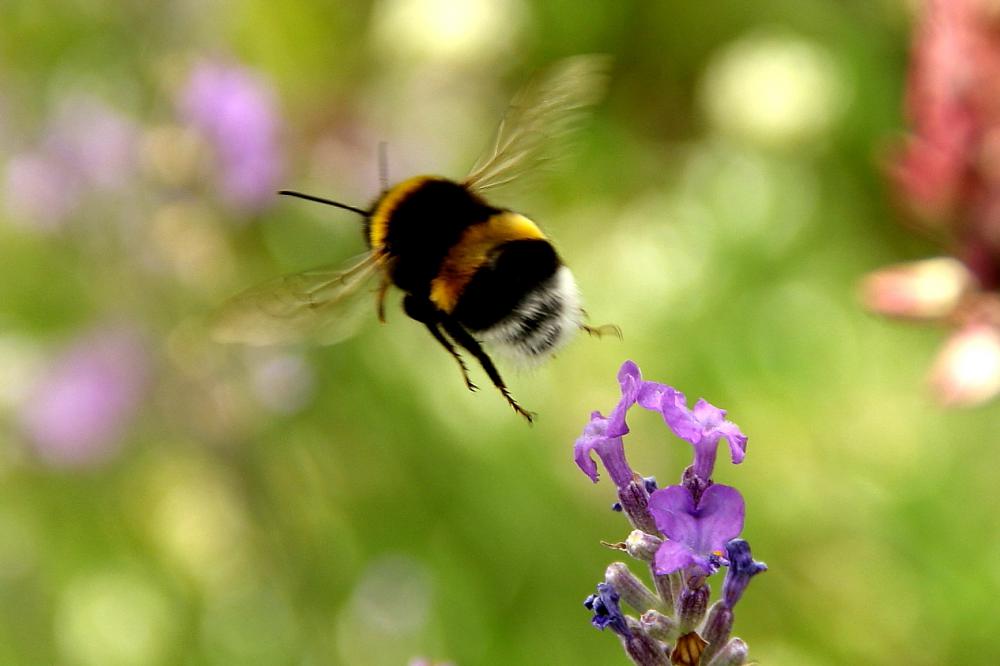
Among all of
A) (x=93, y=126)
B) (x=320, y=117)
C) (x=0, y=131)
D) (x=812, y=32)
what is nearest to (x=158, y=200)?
(x=93, y=126)

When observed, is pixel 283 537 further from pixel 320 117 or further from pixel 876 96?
pixel 876 96

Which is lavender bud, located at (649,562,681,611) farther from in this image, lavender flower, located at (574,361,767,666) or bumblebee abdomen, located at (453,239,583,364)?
bumblebee abdomen, located at (453,239,583,364)

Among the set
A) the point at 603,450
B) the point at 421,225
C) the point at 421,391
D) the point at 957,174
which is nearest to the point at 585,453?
the point at 603,450

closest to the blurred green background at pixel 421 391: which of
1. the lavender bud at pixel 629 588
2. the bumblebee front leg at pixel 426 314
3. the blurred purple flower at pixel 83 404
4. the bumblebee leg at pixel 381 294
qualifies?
the blurred purple flower at pixel 83 404

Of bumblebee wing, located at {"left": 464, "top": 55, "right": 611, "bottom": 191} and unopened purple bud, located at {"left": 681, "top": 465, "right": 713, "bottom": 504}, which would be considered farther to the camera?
bumblebee wing, located at {"left": 464, "top": 55, "right": 611, "bottom": 191}

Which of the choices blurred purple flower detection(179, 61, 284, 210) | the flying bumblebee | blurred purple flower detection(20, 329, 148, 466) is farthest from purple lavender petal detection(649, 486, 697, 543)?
blurred purple flower detection(20, 329, 148, 466)

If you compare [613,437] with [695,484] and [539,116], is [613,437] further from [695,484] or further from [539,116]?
[539,116]

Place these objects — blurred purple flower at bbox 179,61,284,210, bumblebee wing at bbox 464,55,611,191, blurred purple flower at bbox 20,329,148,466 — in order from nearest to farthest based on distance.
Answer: bumblebee wing at bbox 464,55,611,191 → blurred purple flower at bbox 179,61,284,210 → blurred purple flower at bbox 20,329,148,466
